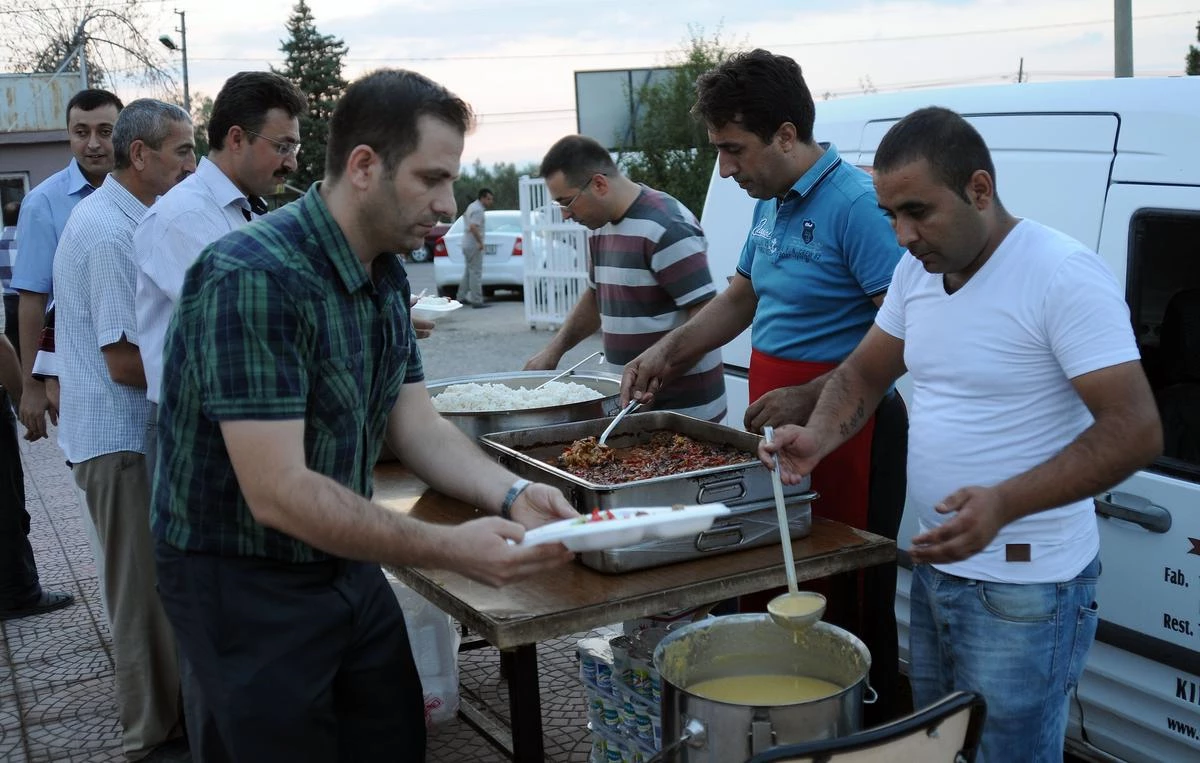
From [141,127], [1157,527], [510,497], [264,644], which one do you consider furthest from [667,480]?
[141,127]

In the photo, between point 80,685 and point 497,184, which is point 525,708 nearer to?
point 80,685

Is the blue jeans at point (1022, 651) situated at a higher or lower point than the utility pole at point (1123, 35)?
lower

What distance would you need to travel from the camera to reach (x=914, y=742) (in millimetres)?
2006

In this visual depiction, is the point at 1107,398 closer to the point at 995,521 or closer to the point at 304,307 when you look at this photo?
the point at 995,521

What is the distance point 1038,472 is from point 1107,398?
0.20 m

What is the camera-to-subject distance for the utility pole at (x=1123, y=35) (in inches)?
352

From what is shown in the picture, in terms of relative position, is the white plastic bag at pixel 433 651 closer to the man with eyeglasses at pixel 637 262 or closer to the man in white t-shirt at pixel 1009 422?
the man with eyeglasses at pixel 637 262

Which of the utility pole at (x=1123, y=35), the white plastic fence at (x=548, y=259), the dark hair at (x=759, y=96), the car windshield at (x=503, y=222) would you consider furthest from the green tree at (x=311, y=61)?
the dark hair at (x=759, y=96)

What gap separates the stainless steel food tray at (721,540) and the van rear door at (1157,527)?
0.97 metres

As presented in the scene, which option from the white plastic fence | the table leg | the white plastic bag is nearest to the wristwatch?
the table leg

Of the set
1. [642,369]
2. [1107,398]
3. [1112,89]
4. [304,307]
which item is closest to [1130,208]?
[1112,89]

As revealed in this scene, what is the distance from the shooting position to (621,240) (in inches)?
184

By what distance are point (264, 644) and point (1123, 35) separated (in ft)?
29.2

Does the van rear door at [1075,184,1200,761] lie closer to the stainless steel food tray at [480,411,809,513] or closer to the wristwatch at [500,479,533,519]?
the stainless steel food tray at [480,411,809,513]
